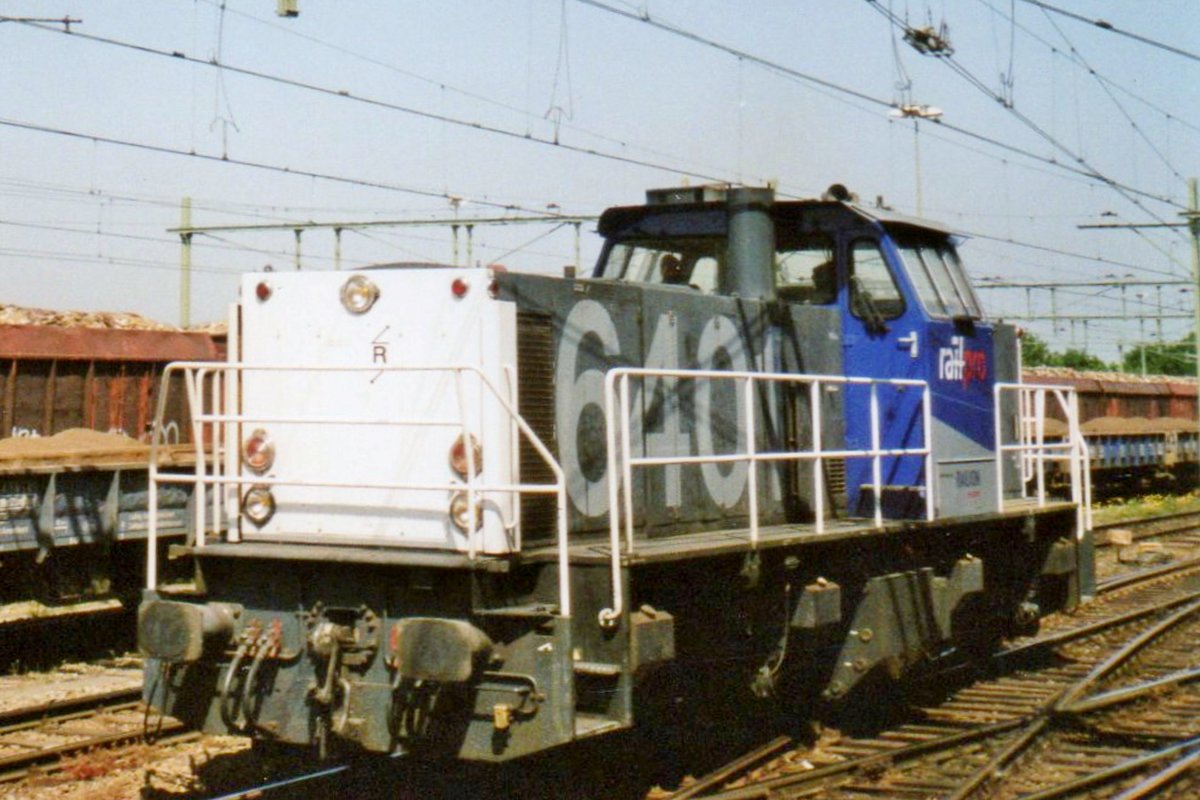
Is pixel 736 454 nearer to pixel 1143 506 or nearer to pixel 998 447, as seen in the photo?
pixel 998 447

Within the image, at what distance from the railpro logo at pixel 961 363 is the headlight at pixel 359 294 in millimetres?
3662

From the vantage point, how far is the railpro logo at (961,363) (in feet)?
27.6

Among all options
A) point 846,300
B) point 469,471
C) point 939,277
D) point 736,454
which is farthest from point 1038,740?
point 469,471

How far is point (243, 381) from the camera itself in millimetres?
6707

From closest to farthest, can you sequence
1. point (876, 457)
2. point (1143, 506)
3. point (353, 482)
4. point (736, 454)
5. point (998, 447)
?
point (353, 482), point (736, 454), point (876, 457), point (998, 447), point (1143, 506)

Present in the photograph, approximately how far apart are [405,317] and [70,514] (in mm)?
5529

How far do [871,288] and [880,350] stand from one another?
0.37 meters

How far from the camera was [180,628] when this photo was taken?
579cm

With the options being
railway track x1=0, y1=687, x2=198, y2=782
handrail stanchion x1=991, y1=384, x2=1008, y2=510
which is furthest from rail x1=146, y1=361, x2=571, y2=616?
handrail stanchion x1=991, y1=384, x2=1008, y2=510

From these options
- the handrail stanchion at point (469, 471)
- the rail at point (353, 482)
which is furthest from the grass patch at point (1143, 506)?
the handrail stanchion at point (469, 471)

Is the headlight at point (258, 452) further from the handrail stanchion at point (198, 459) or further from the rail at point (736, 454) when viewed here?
the rail at point (736, 454)

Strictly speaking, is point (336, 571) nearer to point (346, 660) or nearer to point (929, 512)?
→ point (346, 660)

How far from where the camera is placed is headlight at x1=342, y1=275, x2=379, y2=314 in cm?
632

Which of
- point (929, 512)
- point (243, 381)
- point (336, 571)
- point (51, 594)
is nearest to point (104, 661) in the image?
point (51, 594)
